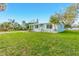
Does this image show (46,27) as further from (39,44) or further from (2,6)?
(2,6)

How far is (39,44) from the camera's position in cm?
186

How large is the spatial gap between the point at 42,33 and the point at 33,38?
0.09 meters

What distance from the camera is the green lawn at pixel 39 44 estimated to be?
184 cm

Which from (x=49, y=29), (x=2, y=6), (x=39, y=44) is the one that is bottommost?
(x=39, y=44)

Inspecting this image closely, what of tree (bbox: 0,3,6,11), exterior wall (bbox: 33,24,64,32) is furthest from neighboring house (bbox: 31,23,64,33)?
tree (bbox: 0,3,6,11)

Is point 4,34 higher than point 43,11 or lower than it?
lower

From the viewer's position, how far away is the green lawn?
1.84 m

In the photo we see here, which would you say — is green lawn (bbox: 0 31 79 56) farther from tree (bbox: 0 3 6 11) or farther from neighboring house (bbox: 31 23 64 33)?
tree (bbox: 0 3 6 11)

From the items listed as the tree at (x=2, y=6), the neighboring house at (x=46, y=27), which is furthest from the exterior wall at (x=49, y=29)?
the tree at (x=2, y=6)

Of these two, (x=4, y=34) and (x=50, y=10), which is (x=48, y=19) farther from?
(x=4, y=34)

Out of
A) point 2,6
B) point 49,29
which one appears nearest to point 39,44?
point 49,29

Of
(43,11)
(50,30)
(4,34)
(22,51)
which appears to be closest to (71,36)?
(50,30)

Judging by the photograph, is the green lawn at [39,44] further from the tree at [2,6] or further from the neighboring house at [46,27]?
the tree at [2,6]

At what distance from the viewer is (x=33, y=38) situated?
1869 mm
